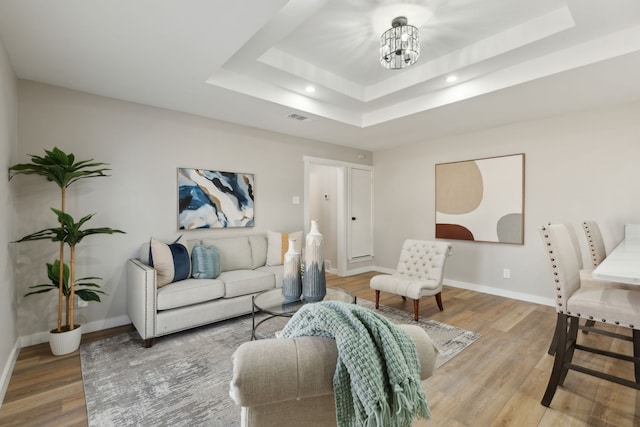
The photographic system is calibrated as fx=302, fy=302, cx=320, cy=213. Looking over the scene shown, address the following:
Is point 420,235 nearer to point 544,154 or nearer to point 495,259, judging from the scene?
point 495,259

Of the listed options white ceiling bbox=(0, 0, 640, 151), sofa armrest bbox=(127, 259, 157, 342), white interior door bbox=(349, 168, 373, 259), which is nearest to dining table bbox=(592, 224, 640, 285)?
white ceiling bbox=(0, 0, 640, 151)

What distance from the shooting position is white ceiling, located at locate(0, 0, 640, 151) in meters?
1.88

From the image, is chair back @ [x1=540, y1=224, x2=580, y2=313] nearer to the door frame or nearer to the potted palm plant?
the potted palm plant

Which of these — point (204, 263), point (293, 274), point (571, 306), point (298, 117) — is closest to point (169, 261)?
point (204, 263)

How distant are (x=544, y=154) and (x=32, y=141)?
17.7ft

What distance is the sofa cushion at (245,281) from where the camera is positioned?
120 inches

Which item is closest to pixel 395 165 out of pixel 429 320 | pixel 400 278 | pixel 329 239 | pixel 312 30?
pixel 329 239

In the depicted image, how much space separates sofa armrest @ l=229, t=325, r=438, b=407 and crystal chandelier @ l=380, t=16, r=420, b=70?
7.33 feet

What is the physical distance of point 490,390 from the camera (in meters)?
1.97

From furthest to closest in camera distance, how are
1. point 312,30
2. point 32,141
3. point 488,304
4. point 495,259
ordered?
1. point 495,259
2. point 488,304
3. point 32,141
4. point 312,30

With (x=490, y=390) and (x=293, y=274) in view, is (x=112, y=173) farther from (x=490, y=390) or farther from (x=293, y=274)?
(x=490, y=390)

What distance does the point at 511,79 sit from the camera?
8.99 ft

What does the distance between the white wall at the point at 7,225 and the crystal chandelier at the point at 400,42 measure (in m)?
2.68

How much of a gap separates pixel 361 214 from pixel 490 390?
375 cm
